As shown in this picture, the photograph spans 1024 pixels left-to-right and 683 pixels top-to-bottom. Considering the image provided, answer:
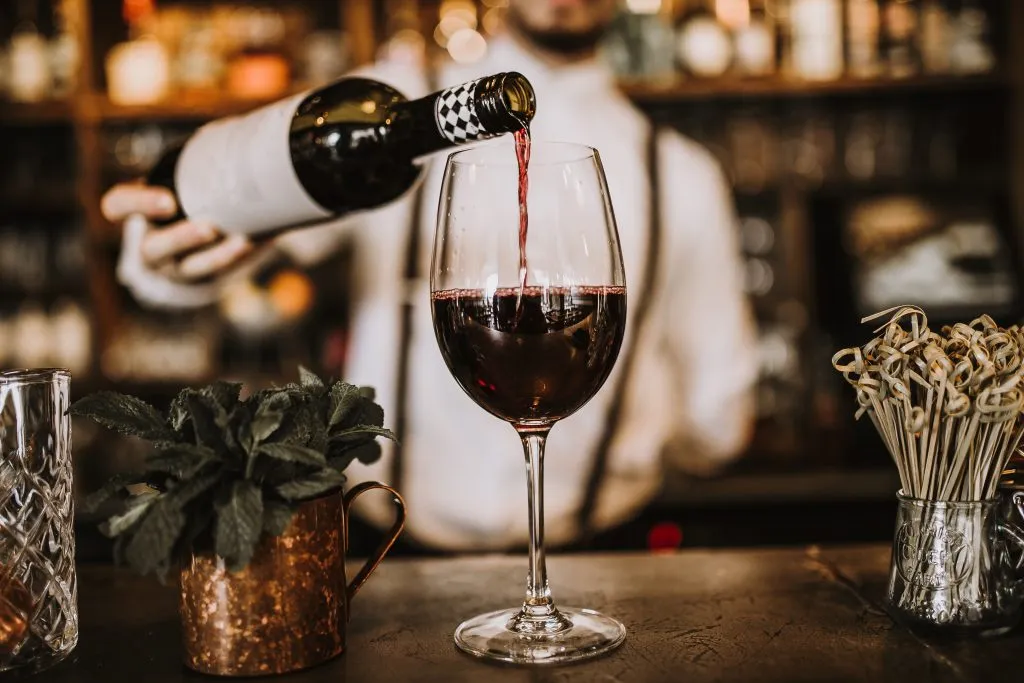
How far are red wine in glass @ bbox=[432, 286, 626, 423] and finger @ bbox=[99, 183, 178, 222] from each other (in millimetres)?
550

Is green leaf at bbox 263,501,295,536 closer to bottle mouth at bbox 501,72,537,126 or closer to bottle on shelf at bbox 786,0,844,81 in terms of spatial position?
bottle mouth at bbox 501,72,537,126

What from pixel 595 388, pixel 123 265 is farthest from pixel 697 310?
pixel 595 388

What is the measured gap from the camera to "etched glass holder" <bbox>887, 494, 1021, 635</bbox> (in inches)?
27.1

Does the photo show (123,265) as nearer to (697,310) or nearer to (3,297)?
(697,310)

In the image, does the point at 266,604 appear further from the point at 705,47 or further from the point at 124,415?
the point at 705,47

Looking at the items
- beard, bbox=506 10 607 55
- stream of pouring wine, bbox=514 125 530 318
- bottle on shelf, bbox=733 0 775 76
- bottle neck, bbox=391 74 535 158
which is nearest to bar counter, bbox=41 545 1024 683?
stream of pouring wine, bbox=514 125 530 318

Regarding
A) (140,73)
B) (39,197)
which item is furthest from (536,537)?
(39,197)

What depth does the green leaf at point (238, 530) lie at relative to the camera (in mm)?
618

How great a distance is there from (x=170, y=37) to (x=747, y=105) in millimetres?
1678

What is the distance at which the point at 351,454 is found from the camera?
703 mm

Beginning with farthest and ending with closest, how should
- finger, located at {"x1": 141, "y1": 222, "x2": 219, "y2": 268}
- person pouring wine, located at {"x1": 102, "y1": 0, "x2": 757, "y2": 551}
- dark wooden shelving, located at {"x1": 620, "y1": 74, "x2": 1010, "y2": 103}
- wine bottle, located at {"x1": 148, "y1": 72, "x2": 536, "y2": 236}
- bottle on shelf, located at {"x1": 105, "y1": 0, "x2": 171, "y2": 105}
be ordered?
bottle on shelf, located at {"x1": 105, "y1": 0, "x2": 171, "y2": 105}
dark wooden shelving, located at {"x1": 620, "y1": 74, "x2": 1010, "y2": 103}
person pouring wine, located at {"x1": 102, "y1": 0, "x2": 757, "y2": 551}
finger, located at {"x1": 141, "y1": 222, "x2": 219, "y2": 268}
wine bottle, located at {"x1": 148, "y1": 72, "x2": 536, "y2": 236}

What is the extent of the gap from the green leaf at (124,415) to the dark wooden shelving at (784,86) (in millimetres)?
2282

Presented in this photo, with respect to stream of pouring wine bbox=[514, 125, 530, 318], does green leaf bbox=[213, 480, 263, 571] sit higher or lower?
lower

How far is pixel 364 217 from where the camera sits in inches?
79.7
